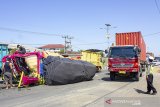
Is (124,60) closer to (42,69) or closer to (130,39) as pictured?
(42,69)

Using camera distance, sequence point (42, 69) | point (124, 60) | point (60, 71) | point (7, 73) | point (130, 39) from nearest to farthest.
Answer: point (7, 73), point (60, 71), point (42, 69), point (124, 60), point (130, 39)

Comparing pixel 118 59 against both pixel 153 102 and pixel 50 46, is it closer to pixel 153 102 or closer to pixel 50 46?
pixel 153 102

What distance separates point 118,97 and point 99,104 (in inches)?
86.5

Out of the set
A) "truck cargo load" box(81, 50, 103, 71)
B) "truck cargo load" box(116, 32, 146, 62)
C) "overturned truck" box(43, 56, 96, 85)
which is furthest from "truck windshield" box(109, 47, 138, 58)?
"truck cargo load" box(81, 50, 103, 71)

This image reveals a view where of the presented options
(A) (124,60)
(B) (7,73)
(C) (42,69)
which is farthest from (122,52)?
(B) (7,73)

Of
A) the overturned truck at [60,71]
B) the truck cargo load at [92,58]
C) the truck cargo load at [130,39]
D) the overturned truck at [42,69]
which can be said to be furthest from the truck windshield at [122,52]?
the truck cargo load at [92,58]

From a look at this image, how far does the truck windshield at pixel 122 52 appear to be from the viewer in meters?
22.9

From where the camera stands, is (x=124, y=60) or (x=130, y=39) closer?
(x=124, y=60)

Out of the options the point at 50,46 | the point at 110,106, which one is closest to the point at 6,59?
the point at 110,106

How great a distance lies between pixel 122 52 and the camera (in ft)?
75.8

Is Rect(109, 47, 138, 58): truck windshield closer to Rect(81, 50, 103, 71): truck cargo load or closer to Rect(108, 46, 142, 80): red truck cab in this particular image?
Rect(108, 46, 142, 80): red truck cab

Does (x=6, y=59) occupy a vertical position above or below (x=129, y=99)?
above

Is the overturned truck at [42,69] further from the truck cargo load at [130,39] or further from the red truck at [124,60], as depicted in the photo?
the truck cargo load at [130,39]

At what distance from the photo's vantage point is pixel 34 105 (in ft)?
37.7
